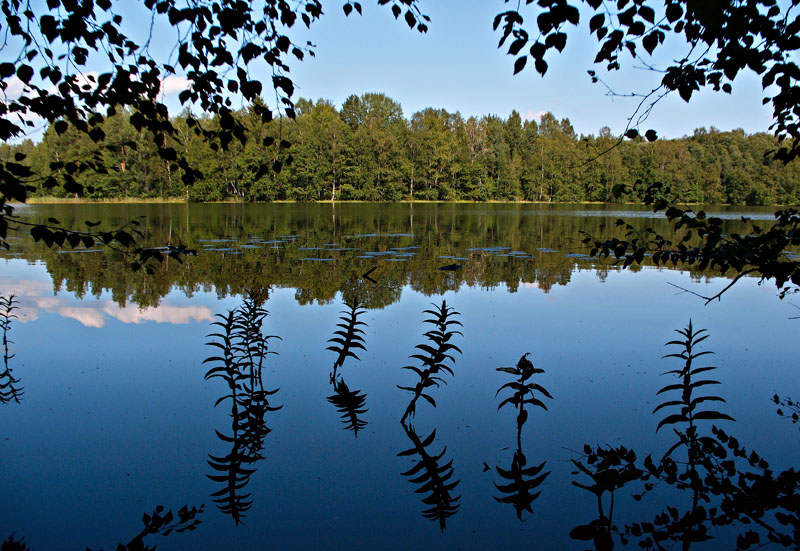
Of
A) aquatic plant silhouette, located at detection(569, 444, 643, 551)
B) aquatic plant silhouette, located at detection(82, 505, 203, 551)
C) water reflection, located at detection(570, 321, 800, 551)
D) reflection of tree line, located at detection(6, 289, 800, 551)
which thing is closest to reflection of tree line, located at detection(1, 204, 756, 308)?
reflection of tree line, located at detection(6, 289, 800, 551)

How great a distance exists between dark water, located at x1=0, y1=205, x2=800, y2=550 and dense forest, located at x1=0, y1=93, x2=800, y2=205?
60.6m

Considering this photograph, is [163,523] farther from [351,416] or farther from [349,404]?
[349,404]

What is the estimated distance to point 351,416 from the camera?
496 cm

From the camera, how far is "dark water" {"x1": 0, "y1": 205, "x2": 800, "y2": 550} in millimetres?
3438

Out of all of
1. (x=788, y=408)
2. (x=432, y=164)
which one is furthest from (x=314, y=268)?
(x=432, y=164)

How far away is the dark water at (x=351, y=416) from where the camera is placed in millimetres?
3438

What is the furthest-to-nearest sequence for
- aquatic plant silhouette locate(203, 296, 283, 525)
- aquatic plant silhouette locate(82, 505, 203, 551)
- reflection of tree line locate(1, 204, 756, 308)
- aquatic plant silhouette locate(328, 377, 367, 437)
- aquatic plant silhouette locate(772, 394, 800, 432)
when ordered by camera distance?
reflection of tree line locate(1, 204, 756, 308) → aquatic plant silhouette locate(772, 394, 800, 432) → aquatic plant silhouette locate(328, 377, 367, 437) → aquatic plant silhouette locate(203, 296, 283, 525) → aquatic plant silhouette locate(82, 505, 203, 551)

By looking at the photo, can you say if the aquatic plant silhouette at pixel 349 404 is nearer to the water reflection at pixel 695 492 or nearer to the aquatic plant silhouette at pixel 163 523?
the aquatic plant silhouette at pixel 163 523

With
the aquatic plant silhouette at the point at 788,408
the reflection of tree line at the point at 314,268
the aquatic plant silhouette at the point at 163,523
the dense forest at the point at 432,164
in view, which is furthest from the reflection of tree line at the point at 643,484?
the dense forest at the point at 432,164

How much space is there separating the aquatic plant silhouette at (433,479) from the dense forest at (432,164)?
65.2 meters

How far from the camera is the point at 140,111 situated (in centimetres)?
376

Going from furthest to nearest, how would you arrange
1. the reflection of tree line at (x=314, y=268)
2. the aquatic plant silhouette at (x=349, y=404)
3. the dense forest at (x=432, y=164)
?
the dense forest at (x=432, y=164)
the reflection of tree line at (x=314, y=268)
the aquatic plant silhouette at (x=349, y=404)

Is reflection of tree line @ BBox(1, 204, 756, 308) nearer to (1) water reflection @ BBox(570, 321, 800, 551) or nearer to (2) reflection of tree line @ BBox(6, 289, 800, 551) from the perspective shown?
(2) reflection of tree line @ BBox(6, 289, 800, 551)

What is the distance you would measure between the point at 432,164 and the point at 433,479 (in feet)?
258
